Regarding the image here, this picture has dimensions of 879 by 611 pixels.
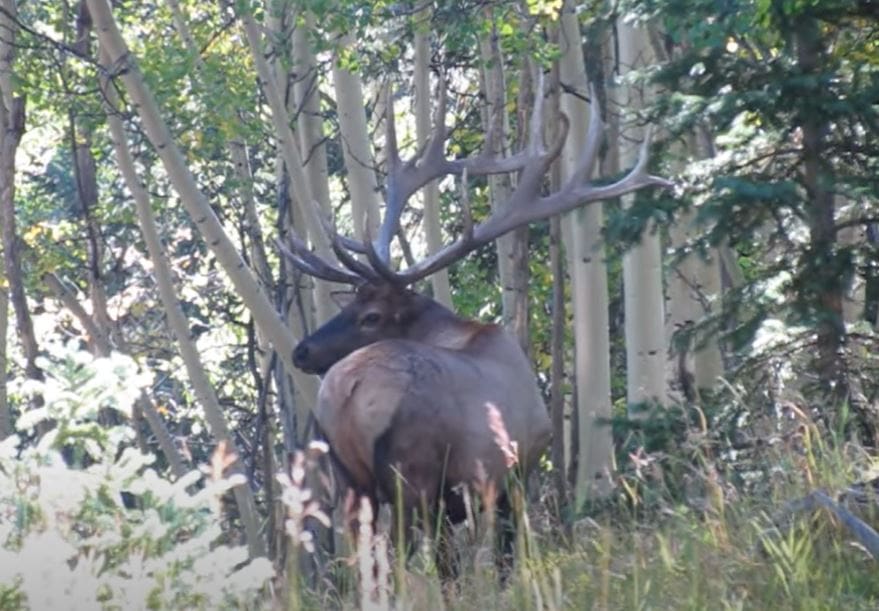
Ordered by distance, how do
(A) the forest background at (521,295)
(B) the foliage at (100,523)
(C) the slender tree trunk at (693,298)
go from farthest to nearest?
(C) the slender tree trunk at (693,298) < (A) the forest background at (521,295) < (B) the foliage at (100,523)

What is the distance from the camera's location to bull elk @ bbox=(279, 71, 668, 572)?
8.41 metres

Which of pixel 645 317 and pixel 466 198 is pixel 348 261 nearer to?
pixel 466 198

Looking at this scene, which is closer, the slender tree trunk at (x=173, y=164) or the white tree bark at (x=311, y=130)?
the slender tree trunk at (x=173, y=164)

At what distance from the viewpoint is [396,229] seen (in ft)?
36.7

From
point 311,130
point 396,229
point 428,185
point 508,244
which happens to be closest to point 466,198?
point 396,229

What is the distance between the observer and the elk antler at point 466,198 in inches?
404

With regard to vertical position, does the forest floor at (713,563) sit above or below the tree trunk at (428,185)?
below

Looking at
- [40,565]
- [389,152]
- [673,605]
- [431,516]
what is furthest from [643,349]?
[40,565]

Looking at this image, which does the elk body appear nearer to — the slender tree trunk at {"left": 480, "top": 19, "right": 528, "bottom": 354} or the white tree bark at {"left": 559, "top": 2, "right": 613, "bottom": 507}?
the white tree bark at {"left": 559, "top": 2, "right": 613, "bottom": 507}

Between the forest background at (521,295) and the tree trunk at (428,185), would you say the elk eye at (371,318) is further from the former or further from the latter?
the tree trunk at (428,185)

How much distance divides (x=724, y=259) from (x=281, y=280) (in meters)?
4.22

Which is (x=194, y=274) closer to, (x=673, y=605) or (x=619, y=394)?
(x=619, y=394)

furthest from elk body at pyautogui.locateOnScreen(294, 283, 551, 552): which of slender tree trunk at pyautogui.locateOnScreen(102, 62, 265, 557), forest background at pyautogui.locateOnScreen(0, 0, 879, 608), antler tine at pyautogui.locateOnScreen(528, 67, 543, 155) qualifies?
slender tree trunk at pyautogui.locateOnScreen(102, 62, 265, 557)

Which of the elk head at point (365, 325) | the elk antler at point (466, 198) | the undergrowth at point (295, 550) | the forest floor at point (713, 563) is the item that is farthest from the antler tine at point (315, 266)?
the undergrowth at point (295, 550)
